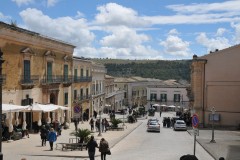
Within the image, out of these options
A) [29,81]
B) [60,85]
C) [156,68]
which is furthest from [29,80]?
[156,68]

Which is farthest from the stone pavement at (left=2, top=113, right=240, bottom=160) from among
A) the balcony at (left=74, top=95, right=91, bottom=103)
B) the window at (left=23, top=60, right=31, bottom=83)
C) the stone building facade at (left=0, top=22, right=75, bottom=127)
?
the balcony at (left=74, top=95, right=91, bottom=103)

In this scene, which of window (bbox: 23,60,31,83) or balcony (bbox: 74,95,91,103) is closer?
window (bbox: 23,60,31,83)

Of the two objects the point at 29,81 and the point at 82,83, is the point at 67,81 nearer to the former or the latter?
the point at 82,83

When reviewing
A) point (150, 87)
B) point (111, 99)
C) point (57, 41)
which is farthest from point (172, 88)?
point (57, 41)

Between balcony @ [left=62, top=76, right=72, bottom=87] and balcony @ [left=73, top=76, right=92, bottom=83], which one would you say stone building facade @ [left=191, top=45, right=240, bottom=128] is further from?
balcony @ [left=73, top=76, right=92, bottom=83]

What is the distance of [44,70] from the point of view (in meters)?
38.4

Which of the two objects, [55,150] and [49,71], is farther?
[49,71]

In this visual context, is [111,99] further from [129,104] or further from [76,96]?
[76,96]

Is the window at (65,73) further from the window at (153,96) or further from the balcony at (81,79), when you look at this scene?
the window at (153,96)

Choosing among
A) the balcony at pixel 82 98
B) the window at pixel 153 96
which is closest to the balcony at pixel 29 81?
the balcony at pixel 82 98

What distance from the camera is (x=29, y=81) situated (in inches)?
1359

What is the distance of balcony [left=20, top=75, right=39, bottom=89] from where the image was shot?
3319cm

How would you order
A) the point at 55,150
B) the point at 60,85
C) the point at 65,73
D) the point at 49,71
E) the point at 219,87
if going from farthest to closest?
the point at 65,73
the point at 219,87
the point at 60,85
the point at 49,71
the point at 55,150

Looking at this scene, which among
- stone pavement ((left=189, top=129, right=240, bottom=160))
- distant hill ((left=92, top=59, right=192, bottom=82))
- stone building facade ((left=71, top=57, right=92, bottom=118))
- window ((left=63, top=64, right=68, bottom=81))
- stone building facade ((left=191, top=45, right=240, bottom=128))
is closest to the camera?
stone pavement ((left=189, top=129, right=240, bottom=160))
